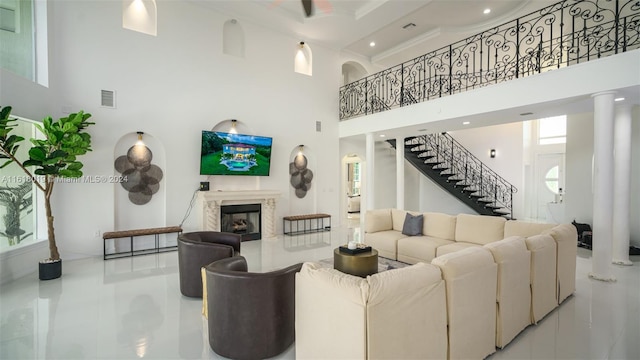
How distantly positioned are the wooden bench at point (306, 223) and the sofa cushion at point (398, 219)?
9.04 feet

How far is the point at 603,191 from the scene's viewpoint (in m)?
4.73

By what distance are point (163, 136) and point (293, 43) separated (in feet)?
14.4

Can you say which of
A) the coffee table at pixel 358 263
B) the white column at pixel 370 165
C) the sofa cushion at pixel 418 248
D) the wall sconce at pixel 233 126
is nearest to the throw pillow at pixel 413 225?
the sofa cushion at pixel 418 248

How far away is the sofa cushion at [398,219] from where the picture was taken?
6.11m

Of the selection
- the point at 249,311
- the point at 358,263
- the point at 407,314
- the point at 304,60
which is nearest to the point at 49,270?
the point at 249,311

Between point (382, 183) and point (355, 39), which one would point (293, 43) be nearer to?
point (355, 39)

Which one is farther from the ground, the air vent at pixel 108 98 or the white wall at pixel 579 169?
the air vent at pixel 108 98

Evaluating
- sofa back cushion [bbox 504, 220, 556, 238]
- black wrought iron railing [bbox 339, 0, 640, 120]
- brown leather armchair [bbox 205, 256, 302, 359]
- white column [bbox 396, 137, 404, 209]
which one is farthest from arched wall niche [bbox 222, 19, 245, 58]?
sofa back cushion [bbox 504, 220, 556, 238]

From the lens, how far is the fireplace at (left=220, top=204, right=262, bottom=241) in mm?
7449

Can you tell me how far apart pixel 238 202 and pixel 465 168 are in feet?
25.5

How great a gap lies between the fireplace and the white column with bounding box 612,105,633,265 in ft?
23.6

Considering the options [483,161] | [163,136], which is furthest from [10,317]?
[483,161]

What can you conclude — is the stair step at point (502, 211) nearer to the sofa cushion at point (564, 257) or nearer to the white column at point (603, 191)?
the white column at point (603, 191)

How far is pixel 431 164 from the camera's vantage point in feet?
33.0
